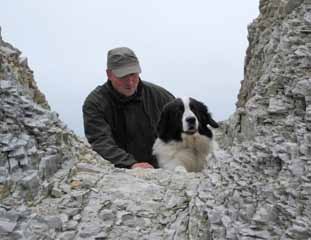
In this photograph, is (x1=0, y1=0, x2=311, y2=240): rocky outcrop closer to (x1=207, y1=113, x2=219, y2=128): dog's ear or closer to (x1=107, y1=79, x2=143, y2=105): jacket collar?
(x1=207, y1=113, x2=219, y2=128): dog's ear

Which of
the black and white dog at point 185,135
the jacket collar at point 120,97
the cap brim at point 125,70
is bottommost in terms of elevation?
the black and white dog at point 185,135

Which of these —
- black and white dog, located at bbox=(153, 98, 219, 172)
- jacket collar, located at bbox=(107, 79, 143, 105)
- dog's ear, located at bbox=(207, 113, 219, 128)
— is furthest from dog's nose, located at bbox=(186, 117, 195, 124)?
jacket collar, located at bbox=(107, 79, 143, 105)

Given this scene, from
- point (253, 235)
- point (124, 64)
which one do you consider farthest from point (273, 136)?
point (124, 64)

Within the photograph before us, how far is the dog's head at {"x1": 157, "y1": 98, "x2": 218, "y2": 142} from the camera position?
791 centimetres

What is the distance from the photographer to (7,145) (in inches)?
194

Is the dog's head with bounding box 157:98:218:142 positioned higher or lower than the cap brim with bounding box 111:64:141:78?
lower

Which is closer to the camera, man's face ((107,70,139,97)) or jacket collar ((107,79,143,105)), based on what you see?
man's face ((107,70,139,97))

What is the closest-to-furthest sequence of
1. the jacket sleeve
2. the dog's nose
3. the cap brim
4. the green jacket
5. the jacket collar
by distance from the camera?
the jacket sleeve → the dog's nose → the green jacket → the cap brim → the jacket collar

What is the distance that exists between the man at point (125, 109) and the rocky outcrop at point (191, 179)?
214cm

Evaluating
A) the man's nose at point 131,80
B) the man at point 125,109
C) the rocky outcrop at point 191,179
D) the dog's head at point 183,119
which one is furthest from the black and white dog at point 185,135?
the rocky outcrop at point 191,179

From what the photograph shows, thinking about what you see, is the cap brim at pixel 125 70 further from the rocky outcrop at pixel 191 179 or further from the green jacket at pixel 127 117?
the rocky outcrop at pixel 191 179

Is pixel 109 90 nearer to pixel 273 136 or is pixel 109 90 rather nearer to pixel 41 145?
pixel 41 145

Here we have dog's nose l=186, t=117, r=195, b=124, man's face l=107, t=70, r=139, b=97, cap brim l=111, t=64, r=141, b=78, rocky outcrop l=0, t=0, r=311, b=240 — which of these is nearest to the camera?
rocky outcrop l=0, t=0, r=311, b=240

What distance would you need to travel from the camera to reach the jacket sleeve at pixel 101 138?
7.28m
